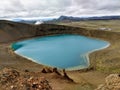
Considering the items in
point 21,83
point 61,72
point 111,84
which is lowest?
point 61,72

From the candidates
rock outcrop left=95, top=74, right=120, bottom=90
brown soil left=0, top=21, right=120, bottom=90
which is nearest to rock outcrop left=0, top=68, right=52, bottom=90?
rock outcrop left=95, top=74, right=120, bottom=90

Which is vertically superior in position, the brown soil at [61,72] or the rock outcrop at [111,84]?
the rock outcrop at [111,84]

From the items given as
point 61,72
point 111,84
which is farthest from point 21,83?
point 61,72

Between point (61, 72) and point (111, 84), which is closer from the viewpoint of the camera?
point (111, 84)

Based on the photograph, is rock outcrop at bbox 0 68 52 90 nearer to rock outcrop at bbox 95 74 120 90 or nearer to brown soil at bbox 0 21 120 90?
rock outcrop at bbox 95 74 120 90

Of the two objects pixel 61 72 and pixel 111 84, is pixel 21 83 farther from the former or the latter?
pixel 61 72

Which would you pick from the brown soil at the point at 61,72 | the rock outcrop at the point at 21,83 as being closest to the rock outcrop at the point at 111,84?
the rock outcrop at the point at 21,83

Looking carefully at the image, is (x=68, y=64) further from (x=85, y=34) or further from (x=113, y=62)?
(x=85, y=34)

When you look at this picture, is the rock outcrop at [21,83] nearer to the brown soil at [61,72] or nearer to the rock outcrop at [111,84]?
the rock outcrop at [111,84]

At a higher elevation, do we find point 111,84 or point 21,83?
point 21,83

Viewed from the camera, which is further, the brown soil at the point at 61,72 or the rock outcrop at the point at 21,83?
the brown soil at the point at 61,72

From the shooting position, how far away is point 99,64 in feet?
175

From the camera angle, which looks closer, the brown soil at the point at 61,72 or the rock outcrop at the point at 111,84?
the rock outcrop at the point at 111,84

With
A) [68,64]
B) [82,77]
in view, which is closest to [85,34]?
[68,64]
